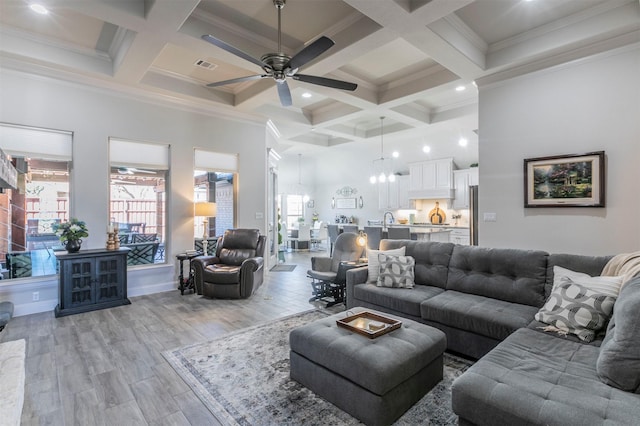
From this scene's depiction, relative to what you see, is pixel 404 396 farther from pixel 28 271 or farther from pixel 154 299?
pixel 28 271

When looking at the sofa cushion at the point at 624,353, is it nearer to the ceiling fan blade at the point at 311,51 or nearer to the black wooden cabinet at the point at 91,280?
the ceiling fan blade at the point at 311,51

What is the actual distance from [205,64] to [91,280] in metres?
3.48

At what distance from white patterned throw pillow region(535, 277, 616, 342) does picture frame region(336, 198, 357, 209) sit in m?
8.25

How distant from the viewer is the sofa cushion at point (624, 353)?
1.58 m

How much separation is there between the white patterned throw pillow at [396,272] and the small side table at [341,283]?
54cm

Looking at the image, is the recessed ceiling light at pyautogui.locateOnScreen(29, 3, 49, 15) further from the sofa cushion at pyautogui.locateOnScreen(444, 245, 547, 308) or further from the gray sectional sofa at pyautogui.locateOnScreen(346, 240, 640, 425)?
the sofa cushion at pyautogui.locateOnScreen(444, 245, 547, 308)

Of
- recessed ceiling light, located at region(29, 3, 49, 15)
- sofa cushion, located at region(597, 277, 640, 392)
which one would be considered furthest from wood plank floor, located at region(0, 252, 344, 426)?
recessed ceiling light, located at region(29, 3, 49, 15)

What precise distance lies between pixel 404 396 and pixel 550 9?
13.8 ft

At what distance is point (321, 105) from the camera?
22.2 ft

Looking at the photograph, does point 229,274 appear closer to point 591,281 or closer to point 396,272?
point 396,272

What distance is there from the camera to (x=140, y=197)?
5.41m

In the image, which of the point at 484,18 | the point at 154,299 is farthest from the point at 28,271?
the point at 484,18

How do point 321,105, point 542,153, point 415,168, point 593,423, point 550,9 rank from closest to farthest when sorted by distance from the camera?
point 593,423, point 550,9, point 542,153, point 321,105, point 415,168

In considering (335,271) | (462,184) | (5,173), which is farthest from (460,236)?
(5,173)
